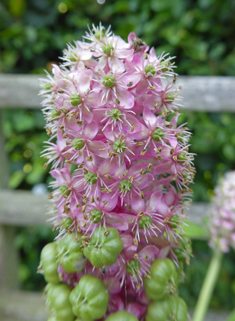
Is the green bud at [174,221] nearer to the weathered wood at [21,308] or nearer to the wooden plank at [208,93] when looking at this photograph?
the wooden plank at [208,93]

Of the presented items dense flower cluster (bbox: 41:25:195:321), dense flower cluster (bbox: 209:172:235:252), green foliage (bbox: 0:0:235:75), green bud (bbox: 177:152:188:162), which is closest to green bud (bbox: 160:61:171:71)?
dense flower cluster (bbox: 41:25:195:321)

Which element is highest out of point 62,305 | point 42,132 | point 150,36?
point 150,36

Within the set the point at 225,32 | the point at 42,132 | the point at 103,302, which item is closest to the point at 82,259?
the point at 103,302

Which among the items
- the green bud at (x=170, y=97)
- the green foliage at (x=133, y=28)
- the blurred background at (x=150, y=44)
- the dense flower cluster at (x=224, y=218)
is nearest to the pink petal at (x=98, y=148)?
the green bud at (x=170, y=97)

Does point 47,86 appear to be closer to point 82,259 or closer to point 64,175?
point 64,175

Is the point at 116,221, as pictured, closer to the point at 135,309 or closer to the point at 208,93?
the point at 135,309

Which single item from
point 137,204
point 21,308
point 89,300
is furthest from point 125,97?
point 21,308
